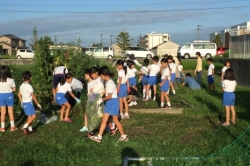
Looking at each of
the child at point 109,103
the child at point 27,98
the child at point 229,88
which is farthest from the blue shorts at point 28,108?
the child at point 229,88

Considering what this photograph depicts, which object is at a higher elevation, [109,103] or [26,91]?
[26,91]

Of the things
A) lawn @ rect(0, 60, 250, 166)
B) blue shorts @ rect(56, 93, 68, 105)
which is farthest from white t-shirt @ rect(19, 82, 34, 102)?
blue shorts @ rect(56, 93, 68, 105)

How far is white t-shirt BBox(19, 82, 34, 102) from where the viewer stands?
8664mm

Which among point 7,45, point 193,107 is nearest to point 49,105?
point 193,107

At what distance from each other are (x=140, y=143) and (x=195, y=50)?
37735mm

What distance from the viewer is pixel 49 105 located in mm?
12367

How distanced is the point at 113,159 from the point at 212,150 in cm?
188

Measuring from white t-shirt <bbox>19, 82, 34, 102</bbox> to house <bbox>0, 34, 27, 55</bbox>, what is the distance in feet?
253

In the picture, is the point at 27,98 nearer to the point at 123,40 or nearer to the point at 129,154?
the point at 129,154

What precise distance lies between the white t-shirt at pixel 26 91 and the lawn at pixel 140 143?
834 mm

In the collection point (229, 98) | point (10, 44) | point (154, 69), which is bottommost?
point (229, 98)

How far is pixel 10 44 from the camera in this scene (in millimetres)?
89188

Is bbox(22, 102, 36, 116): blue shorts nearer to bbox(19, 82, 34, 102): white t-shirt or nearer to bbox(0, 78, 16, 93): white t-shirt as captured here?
bbox(19, 82, 34, 102): white t-shirt

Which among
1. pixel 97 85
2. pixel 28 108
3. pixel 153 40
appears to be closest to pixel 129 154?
pixel 97 85
